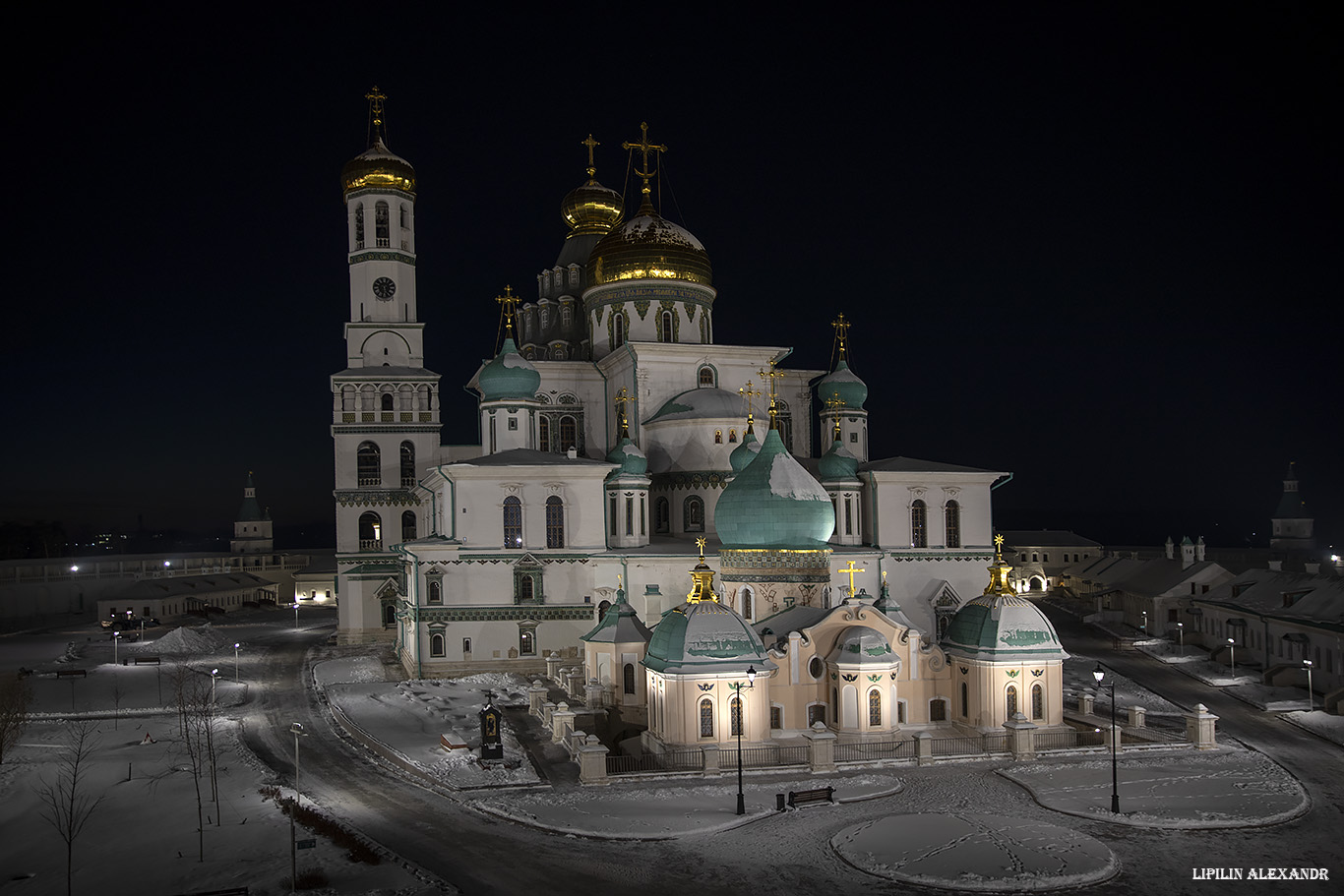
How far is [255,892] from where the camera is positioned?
17938 mm

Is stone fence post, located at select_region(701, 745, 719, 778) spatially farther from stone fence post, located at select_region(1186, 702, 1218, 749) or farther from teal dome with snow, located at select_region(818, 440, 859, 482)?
teal dome with snow, located at select_region(818, 440, 859, 482)

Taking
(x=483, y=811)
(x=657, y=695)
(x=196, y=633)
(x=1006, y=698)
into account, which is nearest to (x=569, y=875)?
(x=483, y=811)

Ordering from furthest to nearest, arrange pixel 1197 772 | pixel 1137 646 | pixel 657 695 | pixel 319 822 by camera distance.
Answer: pixel 1137 646, pixel 657 695, pixel 1197 772, pixel 319 822

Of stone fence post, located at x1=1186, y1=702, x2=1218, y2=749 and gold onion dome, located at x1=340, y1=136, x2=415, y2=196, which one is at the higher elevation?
gold onion dome, located at x1=340, y1=136, x2=415, y2=196

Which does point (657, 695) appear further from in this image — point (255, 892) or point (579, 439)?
point (579, 439)

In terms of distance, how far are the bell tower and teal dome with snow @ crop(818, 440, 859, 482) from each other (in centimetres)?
1707

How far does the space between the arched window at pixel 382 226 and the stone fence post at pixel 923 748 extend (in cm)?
3500

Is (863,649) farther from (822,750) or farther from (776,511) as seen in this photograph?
(776,511)

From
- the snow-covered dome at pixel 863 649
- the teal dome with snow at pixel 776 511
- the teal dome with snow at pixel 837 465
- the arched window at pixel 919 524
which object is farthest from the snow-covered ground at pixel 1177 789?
the teal dome with snow at pixel 837 465

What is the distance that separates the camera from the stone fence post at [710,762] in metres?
25.2

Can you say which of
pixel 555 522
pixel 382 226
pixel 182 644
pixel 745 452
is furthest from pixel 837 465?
pixel 182 644

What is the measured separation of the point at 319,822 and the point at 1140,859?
14.9m

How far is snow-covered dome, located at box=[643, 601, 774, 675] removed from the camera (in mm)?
26984

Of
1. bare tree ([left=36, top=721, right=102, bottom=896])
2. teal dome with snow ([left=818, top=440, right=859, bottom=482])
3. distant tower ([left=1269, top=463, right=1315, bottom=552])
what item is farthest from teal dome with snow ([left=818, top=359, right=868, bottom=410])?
distant tower ([left=1269, top=463, right=1315, bottom=552])
